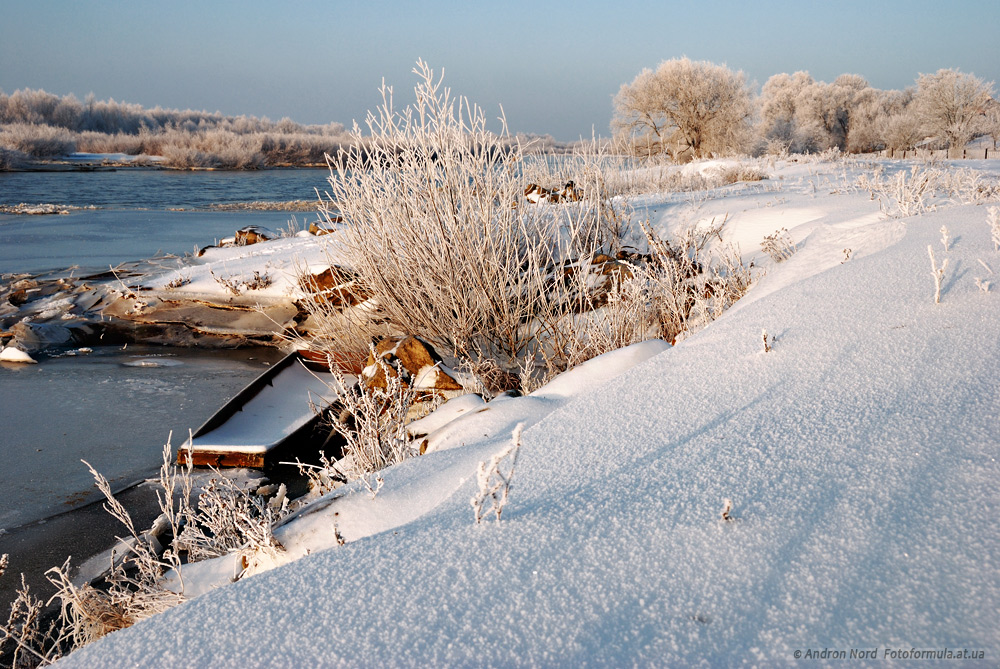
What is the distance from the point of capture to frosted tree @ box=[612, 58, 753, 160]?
23.4m

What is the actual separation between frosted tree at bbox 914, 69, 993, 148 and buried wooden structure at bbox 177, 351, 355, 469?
2472cm

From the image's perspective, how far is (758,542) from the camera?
1195 millimetres

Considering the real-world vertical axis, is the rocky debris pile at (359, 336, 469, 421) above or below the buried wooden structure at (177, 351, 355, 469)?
above

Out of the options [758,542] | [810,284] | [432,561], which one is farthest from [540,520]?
[810,284]

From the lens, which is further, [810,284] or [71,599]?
[810,284]

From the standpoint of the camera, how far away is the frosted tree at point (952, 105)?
862 inches

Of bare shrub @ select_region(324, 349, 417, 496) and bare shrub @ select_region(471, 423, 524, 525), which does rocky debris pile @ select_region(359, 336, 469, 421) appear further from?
bare shrub @ select_region(471, 423, 524, 525)

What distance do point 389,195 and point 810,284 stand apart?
2411mm

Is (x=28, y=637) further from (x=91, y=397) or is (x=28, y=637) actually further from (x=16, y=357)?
(x=16, y=357)

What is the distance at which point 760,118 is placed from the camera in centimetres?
2641

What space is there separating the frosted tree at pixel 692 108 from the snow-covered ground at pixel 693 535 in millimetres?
22115

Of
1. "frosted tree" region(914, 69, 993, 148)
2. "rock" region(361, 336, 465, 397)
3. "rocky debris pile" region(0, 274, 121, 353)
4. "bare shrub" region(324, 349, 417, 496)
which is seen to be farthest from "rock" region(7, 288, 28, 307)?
"frosted tree" region(914, 69, 993, 148)

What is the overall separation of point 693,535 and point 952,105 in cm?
2718

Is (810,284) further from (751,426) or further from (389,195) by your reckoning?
(389,195)
